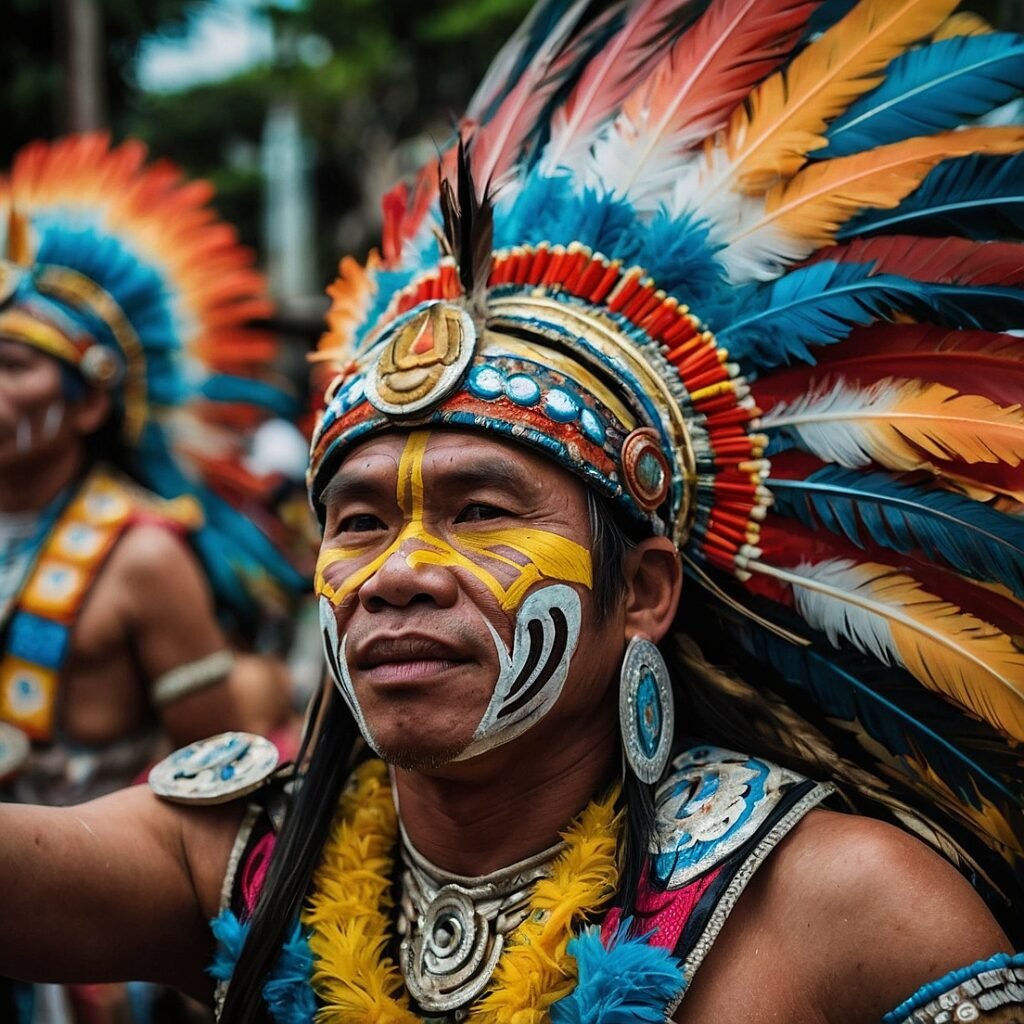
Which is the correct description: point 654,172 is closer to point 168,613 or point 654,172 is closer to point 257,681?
point 168,613

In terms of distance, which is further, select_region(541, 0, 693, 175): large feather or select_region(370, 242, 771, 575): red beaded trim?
select_region(541, 0, 693, 175): large feather

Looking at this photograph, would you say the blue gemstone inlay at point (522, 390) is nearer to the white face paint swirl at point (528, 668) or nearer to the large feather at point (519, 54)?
the white face paint swirl at point (528, 668)

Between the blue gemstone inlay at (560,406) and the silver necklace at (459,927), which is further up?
the blue gemstone inlay at (560,406)

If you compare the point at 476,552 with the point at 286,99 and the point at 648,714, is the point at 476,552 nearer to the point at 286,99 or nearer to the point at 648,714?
the point at 648,714

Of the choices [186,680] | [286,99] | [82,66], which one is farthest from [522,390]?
A: [286,99]

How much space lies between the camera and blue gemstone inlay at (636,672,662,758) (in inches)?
101

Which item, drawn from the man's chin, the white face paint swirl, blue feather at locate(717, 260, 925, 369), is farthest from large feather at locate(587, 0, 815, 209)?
the man's chin

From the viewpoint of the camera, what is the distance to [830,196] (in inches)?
109

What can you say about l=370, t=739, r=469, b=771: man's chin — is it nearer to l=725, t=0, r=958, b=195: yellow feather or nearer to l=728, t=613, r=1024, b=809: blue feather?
l=728, t=613, r=1024, b=809: blue feather

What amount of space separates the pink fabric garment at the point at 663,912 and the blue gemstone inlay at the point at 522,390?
88 cm

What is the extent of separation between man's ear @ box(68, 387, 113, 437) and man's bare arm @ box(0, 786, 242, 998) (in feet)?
8.11

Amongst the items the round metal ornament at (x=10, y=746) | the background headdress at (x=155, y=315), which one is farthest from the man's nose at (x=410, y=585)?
the background headdress at (x=155, y=315)

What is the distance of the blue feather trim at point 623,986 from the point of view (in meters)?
2.29

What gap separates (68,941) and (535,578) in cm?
111
